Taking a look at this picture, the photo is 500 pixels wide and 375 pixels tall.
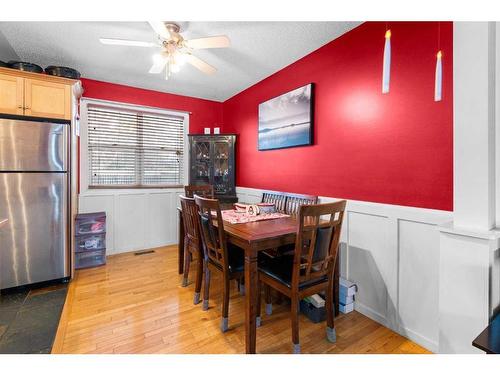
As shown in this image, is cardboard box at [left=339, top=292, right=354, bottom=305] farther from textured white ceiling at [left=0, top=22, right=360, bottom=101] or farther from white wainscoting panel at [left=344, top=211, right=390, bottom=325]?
textured white ceiling at [left=0, top=22, right=360, bottom=101]

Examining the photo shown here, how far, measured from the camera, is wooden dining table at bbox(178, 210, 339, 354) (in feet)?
5.05

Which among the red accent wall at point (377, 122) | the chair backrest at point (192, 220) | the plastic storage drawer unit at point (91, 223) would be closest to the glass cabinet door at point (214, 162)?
the red accent wall at point (377, 122)

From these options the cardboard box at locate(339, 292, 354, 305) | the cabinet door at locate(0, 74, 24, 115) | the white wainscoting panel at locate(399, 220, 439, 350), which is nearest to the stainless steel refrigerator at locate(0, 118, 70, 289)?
the cabinet door at locate(0, 74, 24, 115)

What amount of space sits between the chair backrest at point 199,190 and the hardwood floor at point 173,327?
1220 mm

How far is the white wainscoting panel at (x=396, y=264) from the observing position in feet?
5.46

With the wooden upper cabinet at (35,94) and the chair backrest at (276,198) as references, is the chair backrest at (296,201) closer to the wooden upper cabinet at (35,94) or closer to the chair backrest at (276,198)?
the chair backrest at (276,198)

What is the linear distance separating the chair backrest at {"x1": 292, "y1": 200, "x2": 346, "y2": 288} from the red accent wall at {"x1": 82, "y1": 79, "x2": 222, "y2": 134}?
326 cm

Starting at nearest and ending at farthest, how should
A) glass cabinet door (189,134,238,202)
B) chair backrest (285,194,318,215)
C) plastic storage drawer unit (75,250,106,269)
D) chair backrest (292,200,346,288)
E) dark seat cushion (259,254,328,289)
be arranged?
chair backrest (292,200,346,288)
dark seat cushion (259,254,328,289)
chair backrest (285,194,318,215)
plastic storage drawer unit (75,250,106,269)
glass cabinet door (189,134,238,202)

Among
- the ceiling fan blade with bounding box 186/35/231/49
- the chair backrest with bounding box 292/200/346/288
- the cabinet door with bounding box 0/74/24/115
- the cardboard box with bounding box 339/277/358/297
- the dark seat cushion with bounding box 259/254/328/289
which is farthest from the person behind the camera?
the cabinet door with bounding box 0/74/24/115

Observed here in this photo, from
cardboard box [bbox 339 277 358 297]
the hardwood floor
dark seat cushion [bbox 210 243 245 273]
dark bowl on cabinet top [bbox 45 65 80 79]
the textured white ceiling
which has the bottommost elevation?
the hardwood floor

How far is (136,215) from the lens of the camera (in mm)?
3764
